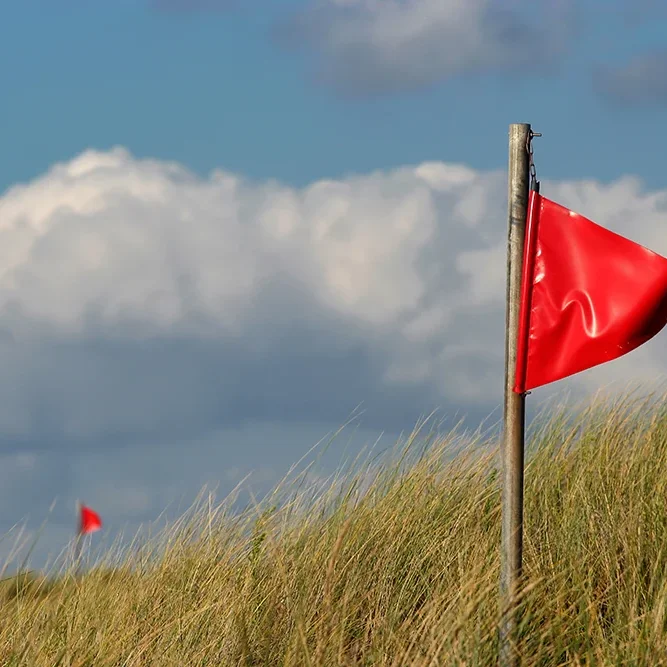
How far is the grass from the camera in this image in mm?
4391

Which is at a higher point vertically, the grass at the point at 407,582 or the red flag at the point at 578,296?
the red flag at the point at 578,296

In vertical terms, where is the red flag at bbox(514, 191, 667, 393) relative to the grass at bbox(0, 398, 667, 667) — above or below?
above

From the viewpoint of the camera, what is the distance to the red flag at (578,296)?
419 centimetres

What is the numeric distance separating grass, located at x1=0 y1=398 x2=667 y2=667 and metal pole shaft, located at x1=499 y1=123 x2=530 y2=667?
0.25 m

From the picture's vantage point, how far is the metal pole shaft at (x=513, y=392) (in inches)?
168

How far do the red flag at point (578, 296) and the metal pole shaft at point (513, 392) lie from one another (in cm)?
5

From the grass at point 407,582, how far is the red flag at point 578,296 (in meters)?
1.07

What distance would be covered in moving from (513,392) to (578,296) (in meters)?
0.50

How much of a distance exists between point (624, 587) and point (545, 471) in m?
1.31

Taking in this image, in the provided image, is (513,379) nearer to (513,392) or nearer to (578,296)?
(513,392)

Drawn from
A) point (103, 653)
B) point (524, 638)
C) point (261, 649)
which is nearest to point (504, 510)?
point (524, 638)

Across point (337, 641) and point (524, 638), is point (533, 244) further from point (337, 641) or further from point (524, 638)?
point (337, 641)

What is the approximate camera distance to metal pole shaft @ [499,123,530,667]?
14.0ft

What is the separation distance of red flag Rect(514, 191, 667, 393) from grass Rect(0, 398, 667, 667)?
3.51 ft
